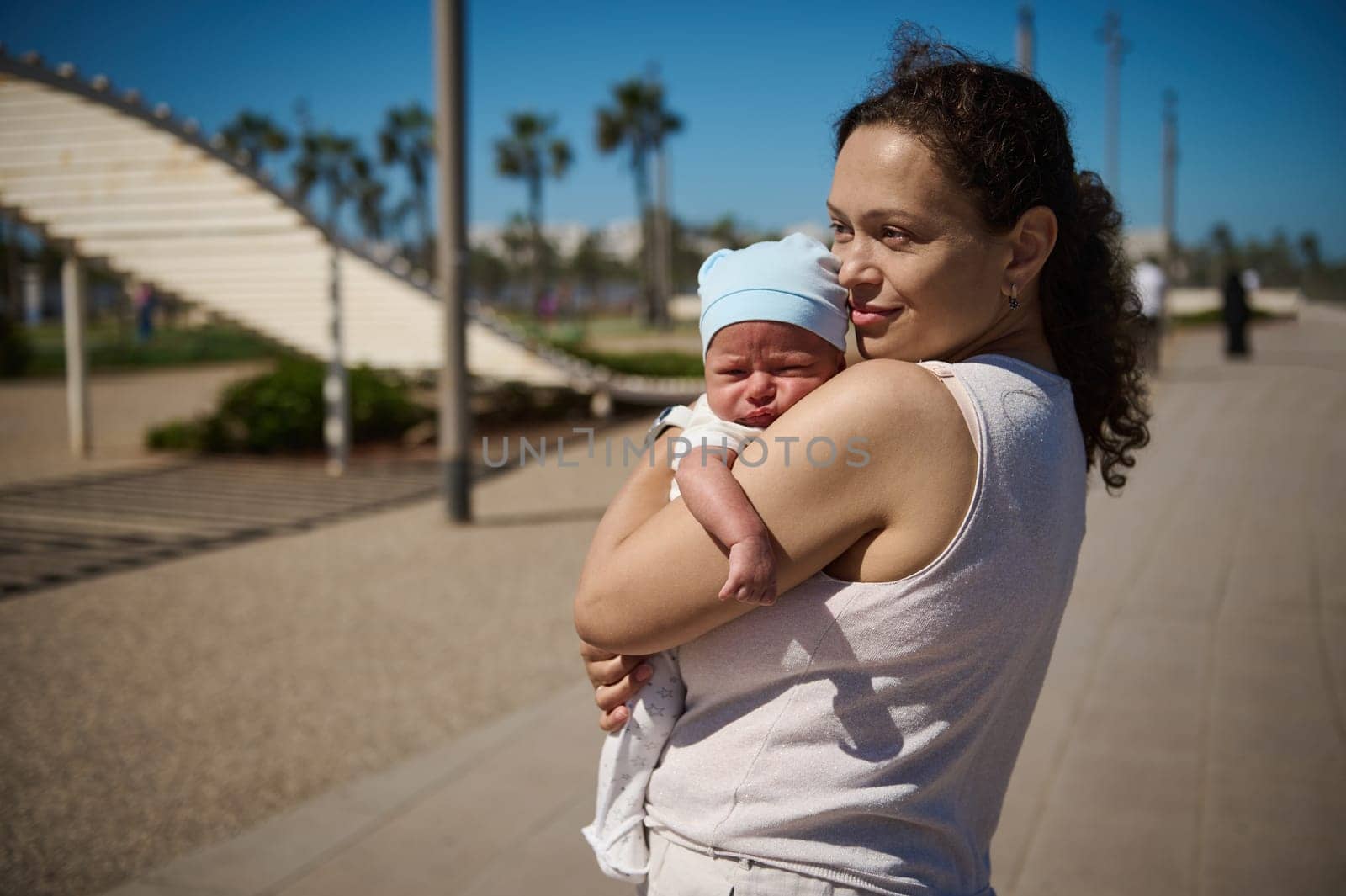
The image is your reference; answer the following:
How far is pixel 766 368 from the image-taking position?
4.84ft

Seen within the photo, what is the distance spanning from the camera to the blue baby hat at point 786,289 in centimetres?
143

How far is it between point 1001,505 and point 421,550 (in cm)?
710

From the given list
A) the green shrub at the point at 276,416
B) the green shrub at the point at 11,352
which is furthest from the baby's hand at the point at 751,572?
the green shrub at the point at 11,352

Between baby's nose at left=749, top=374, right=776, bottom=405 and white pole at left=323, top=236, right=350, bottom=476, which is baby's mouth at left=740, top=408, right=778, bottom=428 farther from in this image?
white pole at left=323, top=236, right=350, bottom=476

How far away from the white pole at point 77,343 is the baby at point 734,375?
41.5 feet

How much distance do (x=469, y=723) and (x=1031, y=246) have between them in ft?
13.1

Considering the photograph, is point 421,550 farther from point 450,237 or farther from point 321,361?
point 321,361

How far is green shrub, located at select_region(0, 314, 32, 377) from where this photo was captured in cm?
2325

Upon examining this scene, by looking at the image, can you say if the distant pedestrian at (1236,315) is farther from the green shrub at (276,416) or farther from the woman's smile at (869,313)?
the woman's smile at (869,313)

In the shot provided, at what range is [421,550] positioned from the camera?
313 inches

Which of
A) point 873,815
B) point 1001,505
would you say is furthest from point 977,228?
point 873,815

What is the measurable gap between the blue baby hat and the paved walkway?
2377 millimetres

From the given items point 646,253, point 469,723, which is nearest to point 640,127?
point 646,253

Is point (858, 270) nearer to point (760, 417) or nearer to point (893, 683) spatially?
point (760, 417)
